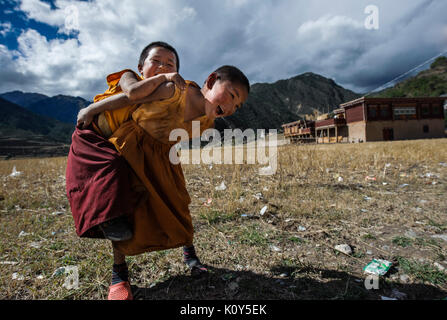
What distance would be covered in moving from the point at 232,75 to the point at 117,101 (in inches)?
25.7

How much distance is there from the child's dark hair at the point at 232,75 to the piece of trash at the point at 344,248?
1.58 meters

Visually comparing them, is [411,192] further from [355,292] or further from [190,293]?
[190,293]

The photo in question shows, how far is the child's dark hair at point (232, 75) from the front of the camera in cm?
125

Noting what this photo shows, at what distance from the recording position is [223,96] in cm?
124

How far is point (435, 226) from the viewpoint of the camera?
220cm

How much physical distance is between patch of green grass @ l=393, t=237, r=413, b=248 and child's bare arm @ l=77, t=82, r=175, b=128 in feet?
7.40

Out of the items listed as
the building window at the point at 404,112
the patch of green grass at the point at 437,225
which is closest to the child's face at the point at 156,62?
the patch of green grass at the point at 437,225

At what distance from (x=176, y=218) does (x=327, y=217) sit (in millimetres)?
1866

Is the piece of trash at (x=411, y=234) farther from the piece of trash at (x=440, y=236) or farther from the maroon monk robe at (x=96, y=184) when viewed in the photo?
the maroon monk robe at (x=96, y=184)

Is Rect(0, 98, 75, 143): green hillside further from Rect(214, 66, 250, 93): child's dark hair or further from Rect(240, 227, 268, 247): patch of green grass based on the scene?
Rect(214, 66, 250, 93): child's dark hair

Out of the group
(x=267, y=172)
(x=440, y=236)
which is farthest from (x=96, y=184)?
(x=267, y=172)

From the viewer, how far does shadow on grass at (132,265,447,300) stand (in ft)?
4.43

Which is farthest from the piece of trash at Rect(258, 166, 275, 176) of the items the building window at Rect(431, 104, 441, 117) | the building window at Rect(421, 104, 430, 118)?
the building window at Rect(431, 104, 441, 117)

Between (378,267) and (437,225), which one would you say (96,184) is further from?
(437,225)
